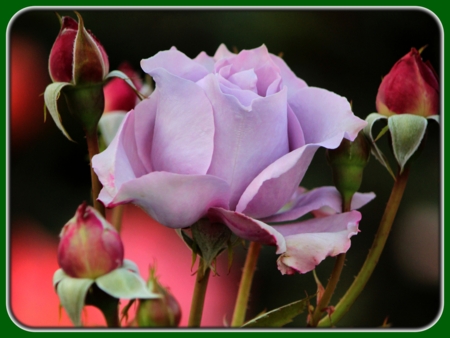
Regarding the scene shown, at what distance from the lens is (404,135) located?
618 mm

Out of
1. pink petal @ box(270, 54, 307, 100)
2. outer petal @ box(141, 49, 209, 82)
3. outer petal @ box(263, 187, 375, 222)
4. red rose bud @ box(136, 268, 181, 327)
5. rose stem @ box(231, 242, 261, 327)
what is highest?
outer petal @ box(141, 49, 209, 82)

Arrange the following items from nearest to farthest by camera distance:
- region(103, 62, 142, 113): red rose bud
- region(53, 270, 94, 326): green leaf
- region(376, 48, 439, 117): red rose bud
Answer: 1. region(53, 270, 94, 326): green leaf
2. region(376, 48, 439, 117): red rose bud
3. region(103, 62, 142, 113): red rose bud

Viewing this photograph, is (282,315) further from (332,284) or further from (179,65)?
(179,65)

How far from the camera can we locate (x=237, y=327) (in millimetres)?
682

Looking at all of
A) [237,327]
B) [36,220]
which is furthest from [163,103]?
[36,220]

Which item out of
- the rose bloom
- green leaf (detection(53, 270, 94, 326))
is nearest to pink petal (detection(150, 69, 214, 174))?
the rose bloom

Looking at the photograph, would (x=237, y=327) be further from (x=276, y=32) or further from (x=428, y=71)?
(x=276, y=32)

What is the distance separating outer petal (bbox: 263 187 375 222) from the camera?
630 mm

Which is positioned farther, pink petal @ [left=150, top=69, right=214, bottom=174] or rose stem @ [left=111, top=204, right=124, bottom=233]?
rose stem @ [left=111, top=204, right=124, bottom=233]

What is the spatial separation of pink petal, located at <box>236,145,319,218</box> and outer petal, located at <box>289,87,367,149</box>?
0.02 metres

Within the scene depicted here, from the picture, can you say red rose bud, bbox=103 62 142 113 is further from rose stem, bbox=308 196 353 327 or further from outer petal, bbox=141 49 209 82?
rose stem, bbox=308 196 353 327

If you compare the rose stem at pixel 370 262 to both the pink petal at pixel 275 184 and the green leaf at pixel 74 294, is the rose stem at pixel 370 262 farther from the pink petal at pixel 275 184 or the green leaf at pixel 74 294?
the green leaf at pixel 74 294

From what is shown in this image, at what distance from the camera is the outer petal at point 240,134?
565 millimetres

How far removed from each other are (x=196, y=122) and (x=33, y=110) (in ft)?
1.33
